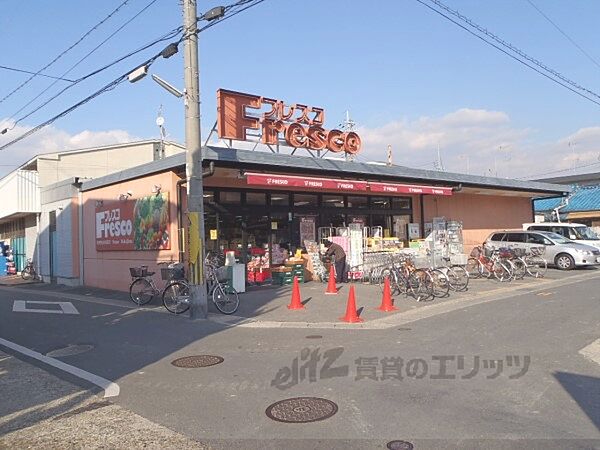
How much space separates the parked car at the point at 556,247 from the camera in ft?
71.9

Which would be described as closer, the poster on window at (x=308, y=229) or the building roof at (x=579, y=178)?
the poster on window at (x=308, y=229)

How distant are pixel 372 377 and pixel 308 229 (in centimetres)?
1309

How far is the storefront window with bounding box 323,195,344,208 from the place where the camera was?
20.3 m

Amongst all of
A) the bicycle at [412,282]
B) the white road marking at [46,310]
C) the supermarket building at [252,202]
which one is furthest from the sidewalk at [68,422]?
the bicycle at [412,282]

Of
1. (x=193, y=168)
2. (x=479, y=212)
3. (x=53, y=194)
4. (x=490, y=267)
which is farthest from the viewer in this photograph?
(x=479, y=212)

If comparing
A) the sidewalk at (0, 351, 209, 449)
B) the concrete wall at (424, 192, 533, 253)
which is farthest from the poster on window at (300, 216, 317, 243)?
the sidewalk at (0, 351, 209, 449)

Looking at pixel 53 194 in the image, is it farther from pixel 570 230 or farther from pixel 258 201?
pixel 570 230

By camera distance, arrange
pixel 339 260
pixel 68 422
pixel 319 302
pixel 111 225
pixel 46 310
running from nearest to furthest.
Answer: pixel 68 422
pixel 319 302
pixel 46 310
pixel 339 260
pixel 111 225

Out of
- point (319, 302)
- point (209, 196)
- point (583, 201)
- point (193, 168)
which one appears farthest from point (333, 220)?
point (583, 201)

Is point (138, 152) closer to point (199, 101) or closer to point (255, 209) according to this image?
point (255, 209)

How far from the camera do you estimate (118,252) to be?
18.9m

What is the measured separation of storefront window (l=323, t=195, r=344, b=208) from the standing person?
2.82 metres

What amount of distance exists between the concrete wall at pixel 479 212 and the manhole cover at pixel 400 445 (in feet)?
66.1

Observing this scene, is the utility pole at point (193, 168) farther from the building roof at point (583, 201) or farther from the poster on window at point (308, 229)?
the building roof at point (583, 201)
